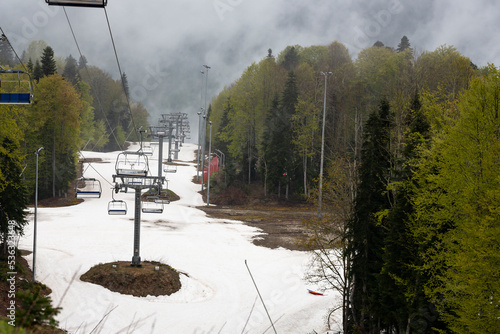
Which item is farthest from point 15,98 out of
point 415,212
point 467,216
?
point 467,216

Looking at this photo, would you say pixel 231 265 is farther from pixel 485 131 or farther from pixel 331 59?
pixel 331 59

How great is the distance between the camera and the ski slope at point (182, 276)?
19.2 m

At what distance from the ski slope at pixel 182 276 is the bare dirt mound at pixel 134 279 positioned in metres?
0.45

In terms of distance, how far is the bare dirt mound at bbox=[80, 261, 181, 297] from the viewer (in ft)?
70.6

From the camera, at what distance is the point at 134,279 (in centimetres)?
2198

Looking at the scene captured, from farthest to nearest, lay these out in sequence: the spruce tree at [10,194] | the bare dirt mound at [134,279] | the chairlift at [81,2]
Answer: the spruce tree at [10,194]
the bare dirt mound at [134,279]
the chairlift at [81,2]

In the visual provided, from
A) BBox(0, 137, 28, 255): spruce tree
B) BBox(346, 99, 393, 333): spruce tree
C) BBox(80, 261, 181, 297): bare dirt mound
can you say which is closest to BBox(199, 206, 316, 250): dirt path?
BBox(80, 261, 181, 297): bare dirt mound

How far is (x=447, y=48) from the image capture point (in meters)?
56.6

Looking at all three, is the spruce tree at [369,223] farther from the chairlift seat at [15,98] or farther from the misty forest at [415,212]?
the chairlift seat at [15,98]

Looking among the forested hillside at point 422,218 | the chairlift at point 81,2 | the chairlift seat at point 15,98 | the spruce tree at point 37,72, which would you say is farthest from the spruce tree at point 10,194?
the spruce tree at point 37,72

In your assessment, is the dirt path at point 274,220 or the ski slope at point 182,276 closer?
the ski slope at point 182,276

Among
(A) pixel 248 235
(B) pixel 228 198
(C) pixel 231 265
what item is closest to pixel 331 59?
(B) pixel 228 198

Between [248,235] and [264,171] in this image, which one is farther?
[264,171]

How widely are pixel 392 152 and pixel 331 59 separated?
60.4 metres
